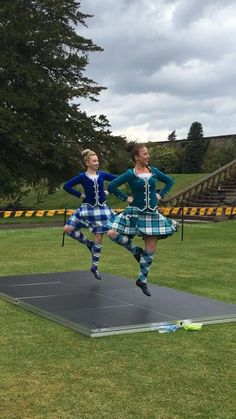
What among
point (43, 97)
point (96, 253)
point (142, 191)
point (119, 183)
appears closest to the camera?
point (142, 191)

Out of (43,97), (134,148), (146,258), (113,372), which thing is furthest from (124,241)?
(43,97)

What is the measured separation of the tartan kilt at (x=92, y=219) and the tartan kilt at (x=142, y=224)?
51.4 inches

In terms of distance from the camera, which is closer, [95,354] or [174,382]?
[174,382]

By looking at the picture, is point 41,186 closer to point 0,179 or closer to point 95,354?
point 0,179

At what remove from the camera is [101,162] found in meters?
33.0

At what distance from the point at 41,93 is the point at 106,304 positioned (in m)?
24.1

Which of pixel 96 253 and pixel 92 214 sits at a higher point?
pixel 92 214

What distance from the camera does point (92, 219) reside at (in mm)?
8906

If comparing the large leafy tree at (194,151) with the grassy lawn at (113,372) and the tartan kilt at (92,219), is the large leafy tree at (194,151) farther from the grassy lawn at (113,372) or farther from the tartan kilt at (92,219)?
the grassy lawn at (113,372)

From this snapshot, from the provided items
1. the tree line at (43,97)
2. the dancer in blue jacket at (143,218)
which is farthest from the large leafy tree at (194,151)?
the dancer in blue jacket at (143,218)

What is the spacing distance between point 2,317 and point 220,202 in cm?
2150

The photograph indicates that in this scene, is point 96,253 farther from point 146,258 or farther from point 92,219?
point 146,258

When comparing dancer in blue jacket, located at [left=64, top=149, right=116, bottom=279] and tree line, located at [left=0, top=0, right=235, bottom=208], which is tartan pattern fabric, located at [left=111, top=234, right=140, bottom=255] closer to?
dancer in blue jacket, located at [left=64, top=149, right=116, bottom=279]

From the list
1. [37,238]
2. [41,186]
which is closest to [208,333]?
[37,238]
